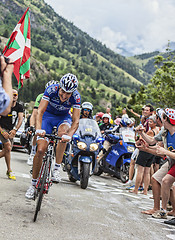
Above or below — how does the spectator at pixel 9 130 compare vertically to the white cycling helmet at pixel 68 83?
below

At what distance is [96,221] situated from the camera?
506 cm

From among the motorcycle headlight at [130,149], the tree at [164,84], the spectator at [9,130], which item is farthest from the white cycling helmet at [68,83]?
the tree at [164,84]

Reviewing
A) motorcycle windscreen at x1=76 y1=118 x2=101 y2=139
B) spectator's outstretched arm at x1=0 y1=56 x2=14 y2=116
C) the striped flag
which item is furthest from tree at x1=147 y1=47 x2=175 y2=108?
spectator's outstretched arm at x1=0 y1=56 x2=14 y2=116

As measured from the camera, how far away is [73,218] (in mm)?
5031

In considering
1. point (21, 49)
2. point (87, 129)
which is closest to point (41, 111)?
point (87, 129)

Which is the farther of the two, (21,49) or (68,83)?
(21,49)

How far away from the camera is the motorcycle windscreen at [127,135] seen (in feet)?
36.8

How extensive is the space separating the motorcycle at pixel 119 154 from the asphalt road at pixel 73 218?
351 cm

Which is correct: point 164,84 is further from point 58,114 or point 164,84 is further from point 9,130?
point 58,114

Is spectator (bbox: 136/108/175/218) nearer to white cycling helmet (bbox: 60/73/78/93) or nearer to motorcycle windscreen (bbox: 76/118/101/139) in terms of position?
white cycling helmet (bbox: 60/73/78/93)

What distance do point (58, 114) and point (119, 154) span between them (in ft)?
17.9

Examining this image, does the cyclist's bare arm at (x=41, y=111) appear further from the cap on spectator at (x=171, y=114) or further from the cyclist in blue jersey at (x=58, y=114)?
the cap on spectator at (x=171, y=114)

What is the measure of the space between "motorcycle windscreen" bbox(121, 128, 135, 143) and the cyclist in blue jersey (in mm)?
5253

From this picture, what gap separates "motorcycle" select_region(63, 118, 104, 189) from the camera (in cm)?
827
